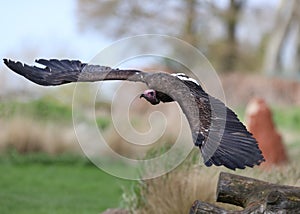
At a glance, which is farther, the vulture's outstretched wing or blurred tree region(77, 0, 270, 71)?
blurred tree region(77, 0, 270, 71)

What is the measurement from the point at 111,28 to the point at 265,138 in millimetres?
15194

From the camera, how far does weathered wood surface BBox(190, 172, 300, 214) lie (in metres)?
2.91

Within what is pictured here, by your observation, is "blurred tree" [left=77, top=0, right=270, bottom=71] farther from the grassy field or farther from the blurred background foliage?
the grassy field

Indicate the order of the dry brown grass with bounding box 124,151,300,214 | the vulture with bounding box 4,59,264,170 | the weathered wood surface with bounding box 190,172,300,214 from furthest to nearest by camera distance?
the dry brown grass with bounding box 124,151,300,214
the weathered wood surface with bounding box 190,172,300,214
the vulture with bounding box 4,59,264,170

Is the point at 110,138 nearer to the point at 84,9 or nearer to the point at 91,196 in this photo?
the point at 91,196

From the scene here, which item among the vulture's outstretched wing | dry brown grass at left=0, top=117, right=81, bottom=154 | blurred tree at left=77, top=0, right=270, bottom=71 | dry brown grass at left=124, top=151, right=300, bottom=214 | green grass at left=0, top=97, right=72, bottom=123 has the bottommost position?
the vulture's outstretched wing

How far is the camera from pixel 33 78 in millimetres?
3037

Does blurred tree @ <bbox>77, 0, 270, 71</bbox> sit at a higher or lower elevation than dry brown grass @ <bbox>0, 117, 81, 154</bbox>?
higher

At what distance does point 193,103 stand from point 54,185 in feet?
17.8

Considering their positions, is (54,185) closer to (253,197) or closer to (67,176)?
(67,176)

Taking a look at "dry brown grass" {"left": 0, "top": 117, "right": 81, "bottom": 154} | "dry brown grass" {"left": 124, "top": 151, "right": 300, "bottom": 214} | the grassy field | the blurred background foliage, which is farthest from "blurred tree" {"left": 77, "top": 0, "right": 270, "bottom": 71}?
"dry brown grass" {"left": 124, "top": 151, "right": 300, "bottom": 214}

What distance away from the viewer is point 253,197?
120 inches

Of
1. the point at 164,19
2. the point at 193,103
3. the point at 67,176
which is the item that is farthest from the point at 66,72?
the point at 164,19

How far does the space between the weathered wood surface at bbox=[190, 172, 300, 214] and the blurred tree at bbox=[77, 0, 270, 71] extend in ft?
65.8
